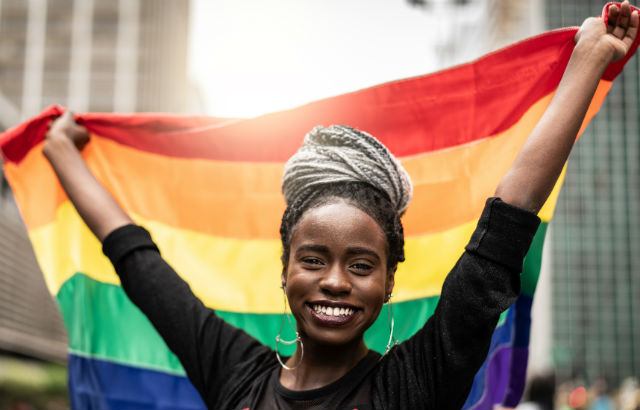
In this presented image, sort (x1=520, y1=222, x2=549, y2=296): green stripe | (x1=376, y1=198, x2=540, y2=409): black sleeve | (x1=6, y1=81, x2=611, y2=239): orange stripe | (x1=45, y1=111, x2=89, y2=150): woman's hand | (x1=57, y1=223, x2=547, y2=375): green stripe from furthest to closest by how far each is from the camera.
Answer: (x1=6, y1=81, x2=611, y2=239): orange stripe < (x1=57, y1=223, x2=547, y2=375): green stripe < (x1=45, y1=111, x2=89, y2=150): woman's hand < (x1=520, y1=222, x2=549, y2=296): green stripe < (x1=376, y1=198, x2=540, y2=409): black sleeve

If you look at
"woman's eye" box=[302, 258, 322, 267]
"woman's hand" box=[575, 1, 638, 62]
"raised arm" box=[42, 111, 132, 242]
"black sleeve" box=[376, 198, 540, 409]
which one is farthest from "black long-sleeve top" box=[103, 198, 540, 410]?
"woman's hand" box=[575, 1, 638, 62]

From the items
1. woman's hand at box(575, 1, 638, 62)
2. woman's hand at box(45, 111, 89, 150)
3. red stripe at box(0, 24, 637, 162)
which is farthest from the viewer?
woman's hand at box(45, 111, 89, 150)

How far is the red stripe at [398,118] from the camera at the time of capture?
2.75 meters

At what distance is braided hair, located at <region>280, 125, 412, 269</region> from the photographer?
2.18m

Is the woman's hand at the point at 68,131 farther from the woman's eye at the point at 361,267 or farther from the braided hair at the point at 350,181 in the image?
the woman's eye at the point at 361,267

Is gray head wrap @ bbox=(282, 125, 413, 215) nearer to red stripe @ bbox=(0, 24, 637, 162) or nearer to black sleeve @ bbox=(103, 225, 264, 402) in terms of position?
black sleeve @ bbox=(103, 225, 264, 402)

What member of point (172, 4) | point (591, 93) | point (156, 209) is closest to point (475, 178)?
point (591, 93)

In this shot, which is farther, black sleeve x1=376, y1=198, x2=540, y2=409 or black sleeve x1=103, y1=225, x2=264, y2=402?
black sleeve x1=103, y1=225, x2=264, y2=402

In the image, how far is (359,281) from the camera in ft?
6.76

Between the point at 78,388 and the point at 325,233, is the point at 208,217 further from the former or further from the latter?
the point at 325,233

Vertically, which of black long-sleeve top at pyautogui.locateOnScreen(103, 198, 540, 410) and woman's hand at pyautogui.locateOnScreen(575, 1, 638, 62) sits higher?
woman's hand at pyautogui.locateOnScreen(575, 1, 638, 62)

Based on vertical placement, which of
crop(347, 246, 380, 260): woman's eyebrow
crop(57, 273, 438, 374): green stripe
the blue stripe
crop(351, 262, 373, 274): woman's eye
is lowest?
the blue stripe

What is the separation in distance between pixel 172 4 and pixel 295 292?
324 ft

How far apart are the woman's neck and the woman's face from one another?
74 millimetres
